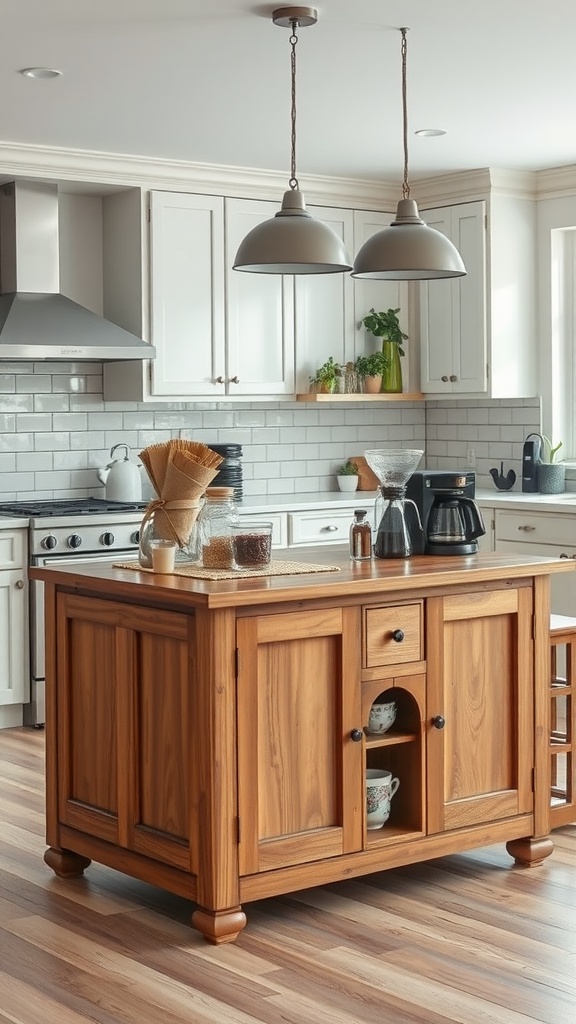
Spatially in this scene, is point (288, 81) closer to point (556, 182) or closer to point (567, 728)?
point (556, 182)

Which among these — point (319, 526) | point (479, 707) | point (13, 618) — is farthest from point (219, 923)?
point (319, 526)

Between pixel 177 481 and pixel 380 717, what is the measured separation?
34.4 inches

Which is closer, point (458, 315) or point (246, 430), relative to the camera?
point (458, 315)

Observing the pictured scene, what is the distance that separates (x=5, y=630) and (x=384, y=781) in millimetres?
2610

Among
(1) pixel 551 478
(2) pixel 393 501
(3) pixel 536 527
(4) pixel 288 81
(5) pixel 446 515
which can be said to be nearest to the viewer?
(2) pixel 393 501

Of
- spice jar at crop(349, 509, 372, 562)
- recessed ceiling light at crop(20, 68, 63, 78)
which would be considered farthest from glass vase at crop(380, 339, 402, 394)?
spice jar at crop(349, 509, 372, 562)

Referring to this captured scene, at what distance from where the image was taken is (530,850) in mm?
4035

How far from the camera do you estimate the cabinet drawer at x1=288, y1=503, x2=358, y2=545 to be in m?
6.64

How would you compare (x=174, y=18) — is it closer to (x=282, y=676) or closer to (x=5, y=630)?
(x=282, y=676)

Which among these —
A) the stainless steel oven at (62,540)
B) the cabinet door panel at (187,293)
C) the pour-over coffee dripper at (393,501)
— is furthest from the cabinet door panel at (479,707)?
the cabinet door panel at (187,293)

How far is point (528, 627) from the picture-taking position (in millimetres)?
4047

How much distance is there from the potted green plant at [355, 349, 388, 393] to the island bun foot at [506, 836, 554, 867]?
3522 millimetres

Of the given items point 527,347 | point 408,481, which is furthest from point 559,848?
point 527,347

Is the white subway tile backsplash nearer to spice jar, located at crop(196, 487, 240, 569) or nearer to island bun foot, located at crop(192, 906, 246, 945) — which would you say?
spice jar, located at crop(196, 487, 240, 569)
